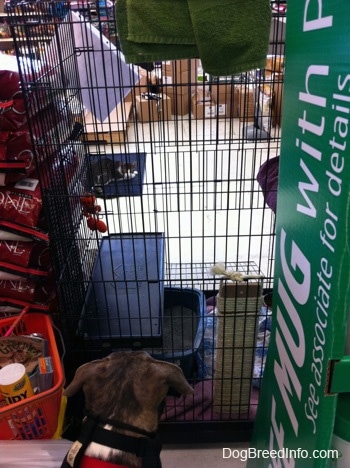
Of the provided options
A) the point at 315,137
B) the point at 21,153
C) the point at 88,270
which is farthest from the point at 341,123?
the point at 88,270

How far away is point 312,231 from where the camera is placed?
70 cm

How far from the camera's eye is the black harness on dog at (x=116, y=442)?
40.4 inches

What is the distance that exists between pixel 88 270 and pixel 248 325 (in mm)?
862

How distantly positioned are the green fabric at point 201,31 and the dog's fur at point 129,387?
32.2 inches

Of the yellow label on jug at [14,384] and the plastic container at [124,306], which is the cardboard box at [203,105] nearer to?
the plastic container at [124,306]

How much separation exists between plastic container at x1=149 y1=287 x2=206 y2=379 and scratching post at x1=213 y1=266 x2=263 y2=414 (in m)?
0.14

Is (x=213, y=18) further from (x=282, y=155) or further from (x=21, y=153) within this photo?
(x=21, y=153)

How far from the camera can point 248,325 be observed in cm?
141

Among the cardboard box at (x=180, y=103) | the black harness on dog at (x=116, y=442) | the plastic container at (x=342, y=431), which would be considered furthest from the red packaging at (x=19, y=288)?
the plastic container at (x=342, y=431)

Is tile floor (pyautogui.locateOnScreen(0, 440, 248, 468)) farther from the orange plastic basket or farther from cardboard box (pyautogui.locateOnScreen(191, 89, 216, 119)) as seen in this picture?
cardboard box (pyautogui.locateOnScreen(191, 89, 216, 119))

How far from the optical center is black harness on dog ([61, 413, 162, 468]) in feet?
3.36

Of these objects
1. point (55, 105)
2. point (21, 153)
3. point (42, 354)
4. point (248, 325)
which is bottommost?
point (42, 354)

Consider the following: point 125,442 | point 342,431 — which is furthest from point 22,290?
point 342,431

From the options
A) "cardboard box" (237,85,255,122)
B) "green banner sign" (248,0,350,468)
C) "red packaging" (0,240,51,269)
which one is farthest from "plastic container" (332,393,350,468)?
"red packaging" (0,240,51,269)
